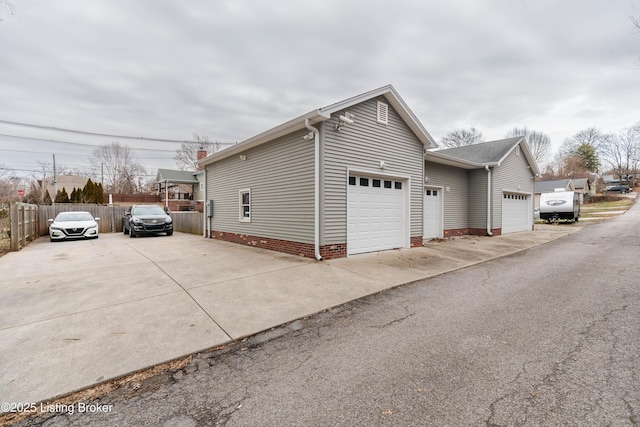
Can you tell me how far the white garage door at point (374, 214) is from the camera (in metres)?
8.08

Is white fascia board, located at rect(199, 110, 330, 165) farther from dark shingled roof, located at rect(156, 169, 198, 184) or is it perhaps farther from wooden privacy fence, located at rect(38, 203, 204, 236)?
dark shingled roof, located at rect(156, 169, 198, 184)

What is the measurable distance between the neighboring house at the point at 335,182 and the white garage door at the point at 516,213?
3158mm

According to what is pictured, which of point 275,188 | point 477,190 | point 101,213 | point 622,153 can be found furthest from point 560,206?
point 622,153

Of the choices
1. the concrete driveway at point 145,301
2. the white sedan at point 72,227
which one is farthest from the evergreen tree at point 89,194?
the concrete driveway at point 145,301

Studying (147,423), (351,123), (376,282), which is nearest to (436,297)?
(376,282)

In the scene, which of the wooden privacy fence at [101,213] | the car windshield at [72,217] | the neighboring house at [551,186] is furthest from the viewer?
the neighboring house at [551,186]

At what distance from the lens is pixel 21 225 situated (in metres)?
9.92

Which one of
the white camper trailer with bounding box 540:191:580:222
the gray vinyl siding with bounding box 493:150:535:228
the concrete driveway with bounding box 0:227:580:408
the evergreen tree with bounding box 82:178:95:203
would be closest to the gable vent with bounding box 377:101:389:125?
the concrete driveway with bounding box 0:227:580:408

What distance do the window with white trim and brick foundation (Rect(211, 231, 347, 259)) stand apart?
0.72 metres

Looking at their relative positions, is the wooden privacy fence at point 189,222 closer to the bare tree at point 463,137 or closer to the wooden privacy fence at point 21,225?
the wooden privacy fence at point 21,225

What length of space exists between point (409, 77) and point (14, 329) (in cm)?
1467

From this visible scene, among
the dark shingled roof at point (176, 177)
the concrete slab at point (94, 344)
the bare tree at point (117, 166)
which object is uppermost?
the bare tree at point (117, 166)

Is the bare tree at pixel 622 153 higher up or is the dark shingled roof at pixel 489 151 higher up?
the bare tree at pixel 622 153

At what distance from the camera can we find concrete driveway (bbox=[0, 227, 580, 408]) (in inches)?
108
